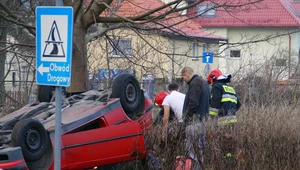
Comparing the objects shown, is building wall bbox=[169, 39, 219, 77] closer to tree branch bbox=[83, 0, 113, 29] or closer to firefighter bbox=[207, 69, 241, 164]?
tree branch bbox=[83, 0, 113, 29]

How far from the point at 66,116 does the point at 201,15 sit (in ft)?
13.8

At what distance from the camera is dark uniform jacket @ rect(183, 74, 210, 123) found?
30.5ft

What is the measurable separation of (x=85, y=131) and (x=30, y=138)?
82 cm

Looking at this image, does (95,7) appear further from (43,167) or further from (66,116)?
(43,167)

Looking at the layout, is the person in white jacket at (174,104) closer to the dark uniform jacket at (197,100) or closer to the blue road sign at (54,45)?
the dark uniform jacket at (197,100)

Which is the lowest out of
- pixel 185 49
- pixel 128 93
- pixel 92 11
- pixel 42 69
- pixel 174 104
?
pixel 174 104

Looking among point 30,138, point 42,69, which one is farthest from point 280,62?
point 42,69

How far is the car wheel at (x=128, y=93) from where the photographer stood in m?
8.53

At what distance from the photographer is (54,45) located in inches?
235

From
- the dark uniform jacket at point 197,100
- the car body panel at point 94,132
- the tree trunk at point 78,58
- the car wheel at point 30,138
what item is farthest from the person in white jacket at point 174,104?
the car wheel at point 30,138

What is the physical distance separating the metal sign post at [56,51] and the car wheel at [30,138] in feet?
3.31

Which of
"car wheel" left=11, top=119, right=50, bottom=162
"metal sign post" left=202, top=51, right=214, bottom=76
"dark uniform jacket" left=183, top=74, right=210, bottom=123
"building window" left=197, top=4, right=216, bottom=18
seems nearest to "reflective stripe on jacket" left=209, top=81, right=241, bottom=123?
"dark uniform jacket" left=183, top=74, right=210, bottom=123

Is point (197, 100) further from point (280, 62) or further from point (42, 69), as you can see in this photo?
point (280, 62)

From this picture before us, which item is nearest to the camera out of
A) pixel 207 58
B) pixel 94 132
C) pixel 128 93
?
pixel 94 132
